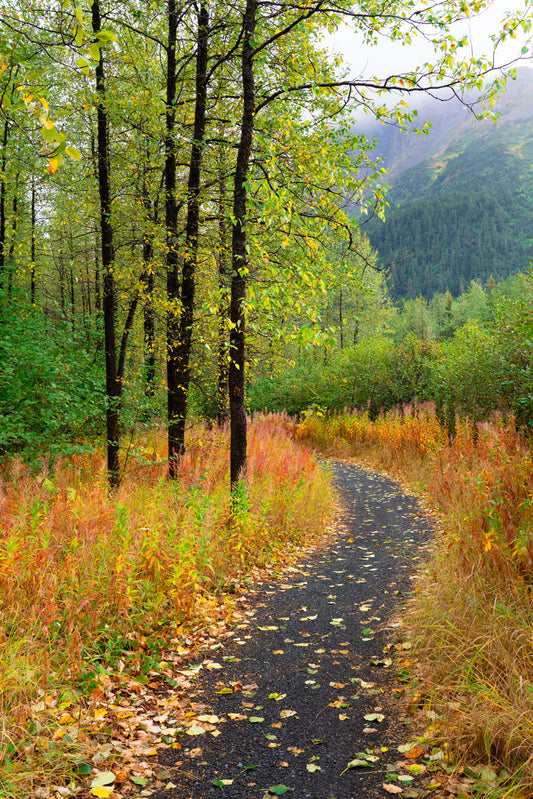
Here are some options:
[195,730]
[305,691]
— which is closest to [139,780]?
[195,730]

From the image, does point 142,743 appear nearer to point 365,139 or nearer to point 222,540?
point 222,540

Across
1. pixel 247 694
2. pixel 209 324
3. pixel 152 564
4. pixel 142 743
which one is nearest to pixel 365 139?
pixel 209 324

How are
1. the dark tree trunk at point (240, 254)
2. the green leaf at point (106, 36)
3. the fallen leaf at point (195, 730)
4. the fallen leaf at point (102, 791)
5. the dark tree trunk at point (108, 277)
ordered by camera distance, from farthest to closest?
the dark tree trunk at point (108, 277) → the dark tree trunk at point (240, 254) → the fallen leaf at point (195, 730) → the fallen leaf at point (102, 791) → the green leaf at point (106, 36)

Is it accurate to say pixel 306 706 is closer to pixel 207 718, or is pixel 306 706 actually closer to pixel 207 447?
pixel 207 718

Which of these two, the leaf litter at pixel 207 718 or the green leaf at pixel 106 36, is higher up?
the green leaf at pixel 106 36

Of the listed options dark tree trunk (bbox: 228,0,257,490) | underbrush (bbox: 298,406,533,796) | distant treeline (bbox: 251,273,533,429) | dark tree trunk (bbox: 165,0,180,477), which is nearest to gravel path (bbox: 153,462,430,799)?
underbrush (bbox: 298,406,533,796)

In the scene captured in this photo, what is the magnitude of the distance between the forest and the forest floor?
0.08m

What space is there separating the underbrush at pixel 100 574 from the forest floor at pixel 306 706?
513mm

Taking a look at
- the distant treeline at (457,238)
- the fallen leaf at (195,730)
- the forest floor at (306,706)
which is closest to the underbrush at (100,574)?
the forest floor at (306,706)

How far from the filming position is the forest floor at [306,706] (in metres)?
2.50

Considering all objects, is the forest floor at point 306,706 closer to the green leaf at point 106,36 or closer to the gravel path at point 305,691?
the gravel path at point 305,691

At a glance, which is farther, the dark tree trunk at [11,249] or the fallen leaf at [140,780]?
the dark tree trunk at [11,249]

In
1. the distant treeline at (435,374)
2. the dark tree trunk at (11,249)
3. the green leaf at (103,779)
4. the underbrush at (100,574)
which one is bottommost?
the green leaf at (103,779)

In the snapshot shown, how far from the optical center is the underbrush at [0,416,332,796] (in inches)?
105
